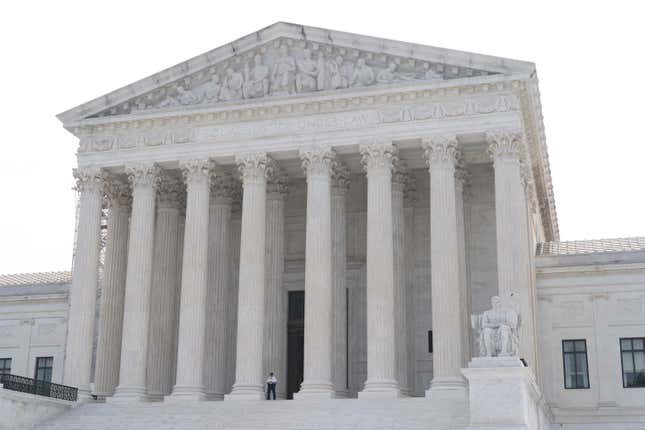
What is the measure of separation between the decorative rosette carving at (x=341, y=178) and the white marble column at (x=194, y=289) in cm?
603

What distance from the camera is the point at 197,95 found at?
44.5 m

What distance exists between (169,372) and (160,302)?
11.9ft

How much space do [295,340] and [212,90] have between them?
13.7 m

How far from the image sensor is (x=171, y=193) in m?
47.7

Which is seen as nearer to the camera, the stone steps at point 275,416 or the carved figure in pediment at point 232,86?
the stone steps at point 275,416

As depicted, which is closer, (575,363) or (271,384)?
(271,384)

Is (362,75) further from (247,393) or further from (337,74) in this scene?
(247,393)

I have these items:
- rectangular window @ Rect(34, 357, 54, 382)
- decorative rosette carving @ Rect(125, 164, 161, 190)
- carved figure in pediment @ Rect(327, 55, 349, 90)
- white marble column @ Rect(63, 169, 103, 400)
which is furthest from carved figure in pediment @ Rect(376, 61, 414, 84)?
rectangular window @ Rect(34, 357, 54, 382)

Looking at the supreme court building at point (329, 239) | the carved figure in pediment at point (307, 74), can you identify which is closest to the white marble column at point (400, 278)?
the supreme court building at point (329, 239)

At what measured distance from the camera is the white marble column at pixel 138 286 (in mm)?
41781

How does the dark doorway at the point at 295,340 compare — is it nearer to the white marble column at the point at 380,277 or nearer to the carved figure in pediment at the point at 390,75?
the white marble column at the point at 380,277

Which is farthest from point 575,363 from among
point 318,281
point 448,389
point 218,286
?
point 218,286

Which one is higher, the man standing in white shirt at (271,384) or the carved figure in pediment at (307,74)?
the carved figure in pediment at (307,74)

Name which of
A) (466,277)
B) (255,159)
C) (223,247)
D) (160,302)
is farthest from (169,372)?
(466,277)
